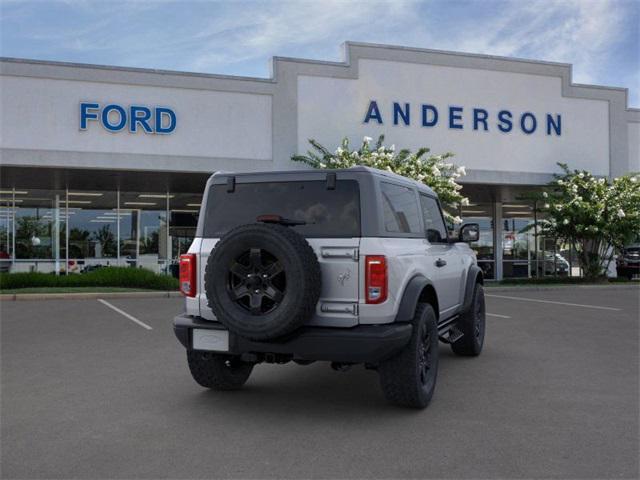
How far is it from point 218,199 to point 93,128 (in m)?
15.1

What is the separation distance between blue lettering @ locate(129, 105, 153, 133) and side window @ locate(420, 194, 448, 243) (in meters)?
14.2

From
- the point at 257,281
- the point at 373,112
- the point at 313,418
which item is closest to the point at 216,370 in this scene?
the point at 313,418

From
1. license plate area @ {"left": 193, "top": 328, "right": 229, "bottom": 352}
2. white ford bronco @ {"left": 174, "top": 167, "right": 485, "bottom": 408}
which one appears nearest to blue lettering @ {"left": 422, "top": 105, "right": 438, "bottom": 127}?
white ford bronco @ {"left": 174, "top": 167, "right": 485, "bottom": 408}

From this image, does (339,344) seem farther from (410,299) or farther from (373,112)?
(373,112)

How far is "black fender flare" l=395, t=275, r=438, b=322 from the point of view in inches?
205

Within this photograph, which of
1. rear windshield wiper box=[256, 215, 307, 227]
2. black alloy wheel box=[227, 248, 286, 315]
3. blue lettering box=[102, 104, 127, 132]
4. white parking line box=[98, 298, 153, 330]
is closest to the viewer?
black alloy wheel box=[227, 248, 286, 315]

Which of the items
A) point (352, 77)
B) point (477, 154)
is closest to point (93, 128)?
point (352, 77)

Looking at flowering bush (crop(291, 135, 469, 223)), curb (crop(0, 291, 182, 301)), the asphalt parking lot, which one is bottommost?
the asphalt parking lot

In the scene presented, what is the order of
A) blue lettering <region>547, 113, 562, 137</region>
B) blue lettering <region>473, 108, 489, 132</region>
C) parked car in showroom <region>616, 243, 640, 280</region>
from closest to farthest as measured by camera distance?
blue lettering <region>473, 108, 489, 132</region> < blue lettering <region>547, 113, 562, 137</region> < parked car in showroom <region>616, 243, 640, 280</region>

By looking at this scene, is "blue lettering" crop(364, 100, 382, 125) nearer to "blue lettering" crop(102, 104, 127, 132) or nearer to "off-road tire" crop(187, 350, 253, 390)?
"blue lettering" crop(102, 104, 127, 132)

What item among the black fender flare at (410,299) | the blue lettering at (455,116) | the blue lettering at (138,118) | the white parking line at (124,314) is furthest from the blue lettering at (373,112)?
the black fender flare at (410,299)

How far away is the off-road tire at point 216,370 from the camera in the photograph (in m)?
5.98

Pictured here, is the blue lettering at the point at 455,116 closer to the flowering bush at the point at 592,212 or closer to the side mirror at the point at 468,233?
the flowering bush at the point at 592,212

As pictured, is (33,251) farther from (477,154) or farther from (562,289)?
(562,289)
